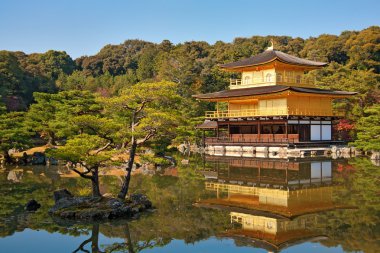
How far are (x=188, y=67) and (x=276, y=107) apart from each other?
2327 centimetres

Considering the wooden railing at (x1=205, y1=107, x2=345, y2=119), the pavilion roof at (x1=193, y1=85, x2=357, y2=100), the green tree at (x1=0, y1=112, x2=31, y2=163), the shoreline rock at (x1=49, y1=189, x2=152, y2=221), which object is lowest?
the shoreline rock at (x1=49, y1=189, x2=152, y2=221)

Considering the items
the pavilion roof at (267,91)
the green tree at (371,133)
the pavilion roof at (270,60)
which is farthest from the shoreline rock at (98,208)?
the pavilion roof at (270,60)

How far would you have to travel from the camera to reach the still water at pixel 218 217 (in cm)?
1000

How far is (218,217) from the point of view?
1252cm

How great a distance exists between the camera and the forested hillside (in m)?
47.4

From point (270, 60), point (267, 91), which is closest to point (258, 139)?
point (267, 91)

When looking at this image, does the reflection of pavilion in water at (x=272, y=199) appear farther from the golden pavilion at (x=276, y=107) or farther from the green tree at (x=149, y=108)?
the golden pavilion at (x=276, y=107)

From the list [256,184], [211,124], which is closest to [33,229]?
[256,184]

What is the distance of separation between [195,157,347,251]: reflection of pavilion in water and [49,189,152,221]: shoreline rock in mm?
2284

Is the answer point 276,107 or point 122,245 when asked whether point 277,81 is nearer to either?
point 276,107

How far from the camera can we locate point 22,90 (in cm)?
5284

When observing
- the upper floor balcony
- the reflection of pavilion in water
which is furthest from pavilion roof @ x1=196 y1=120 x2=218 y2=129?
the reflection of pavilion in water

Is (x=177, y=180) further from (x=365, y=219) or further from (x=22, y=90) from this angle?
(x=22, y=90)

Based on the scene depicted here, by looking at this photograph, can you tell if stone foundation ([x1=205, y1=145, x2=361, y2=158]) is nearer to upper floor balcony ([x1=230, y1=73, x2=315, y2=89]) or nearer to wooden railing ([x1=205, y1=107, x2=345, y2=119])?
wooden railing ([x1=205, y1=107, x2=345, y2=119])
